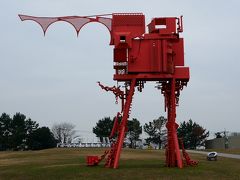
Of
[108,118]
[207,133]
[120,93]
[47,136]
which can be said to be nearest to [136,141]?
[108,118]

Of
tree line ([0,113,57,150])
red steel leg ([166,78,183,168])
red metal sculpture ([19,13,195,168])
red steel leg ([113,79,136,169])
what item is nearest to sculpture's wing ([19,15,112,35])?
red metal sculpture ([19,13,195,168])

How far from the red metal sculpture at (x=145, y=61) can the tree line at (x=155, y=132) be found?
95.9 meters

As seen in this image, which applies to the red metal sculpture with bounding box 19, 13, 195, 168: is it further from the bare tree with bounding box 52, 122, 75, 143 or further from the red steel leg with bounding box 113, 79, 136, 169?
the bare tree with bounding box 52, 122, 75, 143

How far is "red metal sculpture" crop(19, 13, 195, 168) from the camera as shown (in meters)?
26.8

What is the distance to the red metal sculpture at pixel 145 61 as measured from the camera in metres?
26.8

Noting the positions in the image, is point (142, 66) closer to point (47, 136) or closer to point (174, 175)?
point (174, 175)

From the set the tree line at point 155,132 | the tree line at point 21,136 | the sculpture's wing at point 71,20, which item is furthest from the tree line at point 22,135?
the sculpture's wing at point 71,20

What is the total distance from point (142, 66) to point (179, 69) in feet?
8.05

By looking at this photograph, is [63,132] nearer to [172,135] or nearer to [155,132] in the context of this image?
[155,132]

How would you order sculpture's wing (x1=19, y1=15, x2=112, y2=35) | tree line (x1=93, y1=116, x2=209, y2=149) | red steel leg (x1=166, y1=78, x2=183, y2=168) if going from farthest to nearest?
1. tree line (x1=93, y1=116, x2=209, y2=149)
2. sculpture's wing (x1=19, y1=15, x2=112, y2=35)
3. red steel leg (x1=166, y1=78, x2=183, y2=168)

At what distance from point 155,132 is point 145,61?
4171 inches

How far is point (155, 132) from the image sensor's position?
13162 cm

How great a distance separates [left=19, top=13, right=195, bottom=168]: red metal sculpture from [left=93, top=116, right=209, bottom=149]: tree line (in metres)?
95.9

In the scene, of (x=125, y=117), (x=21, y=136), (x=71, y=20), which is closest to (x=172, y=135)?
(x=125, y=117)
